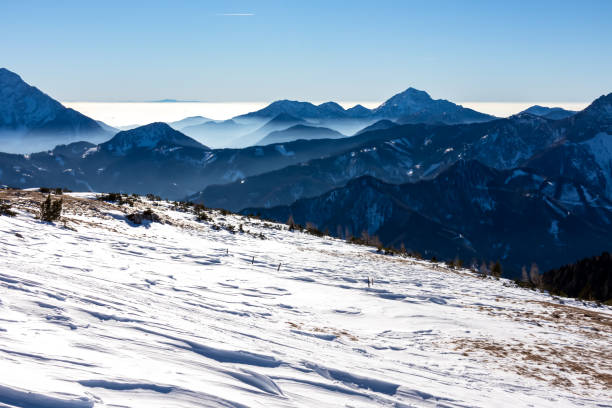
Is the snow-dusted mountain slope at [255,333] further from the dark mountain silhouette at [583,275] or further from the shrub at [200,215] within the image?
the dark mountain silhouette at [583,275]

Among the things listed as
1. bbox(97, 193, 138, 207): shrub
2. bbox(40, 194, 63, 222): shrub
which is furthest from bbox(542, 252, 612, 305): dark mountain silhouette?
bbox(40, 194, 63, 222): shrub

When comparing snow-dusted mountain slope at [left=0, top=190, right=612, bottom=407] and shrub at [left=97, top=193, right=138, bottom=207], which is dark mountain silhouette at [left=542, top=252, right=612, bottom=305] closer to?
snow-dusted mountain slope at [left=0, top=190, right=612, bottom=407]

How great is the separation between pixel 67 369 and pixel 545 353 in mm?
10538

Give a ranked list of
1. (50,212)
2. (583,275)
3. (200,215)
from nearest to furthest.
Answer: (50,212) → (200,215) → (583,275)

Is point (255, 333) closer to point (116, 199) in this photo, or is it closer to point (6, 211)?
point (6, 211)

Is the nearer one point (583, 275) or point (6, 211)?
point (6, 211)

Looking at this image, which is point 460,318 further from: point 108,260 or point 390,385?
point 108,260

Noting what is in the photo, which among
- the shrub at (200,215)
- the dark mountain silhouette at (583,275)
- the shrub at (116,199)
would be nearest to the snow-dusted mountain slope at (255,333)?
the shrub at (116,199)

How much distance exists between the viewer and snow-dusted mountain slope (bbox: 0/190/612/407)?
5.33 metres

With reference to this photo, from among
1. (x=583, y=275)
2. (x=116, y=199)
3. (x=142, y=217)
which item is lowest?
(x=583, y=275)

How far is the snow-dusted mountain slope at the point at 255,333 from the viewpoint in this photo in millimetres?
5328

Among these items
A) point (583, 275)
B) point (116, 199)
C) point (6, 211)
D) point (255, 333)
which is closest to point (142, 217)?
point (116, 199)

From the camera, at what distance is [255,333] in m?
8.88

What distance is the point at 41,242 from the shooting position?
13.7 meters
